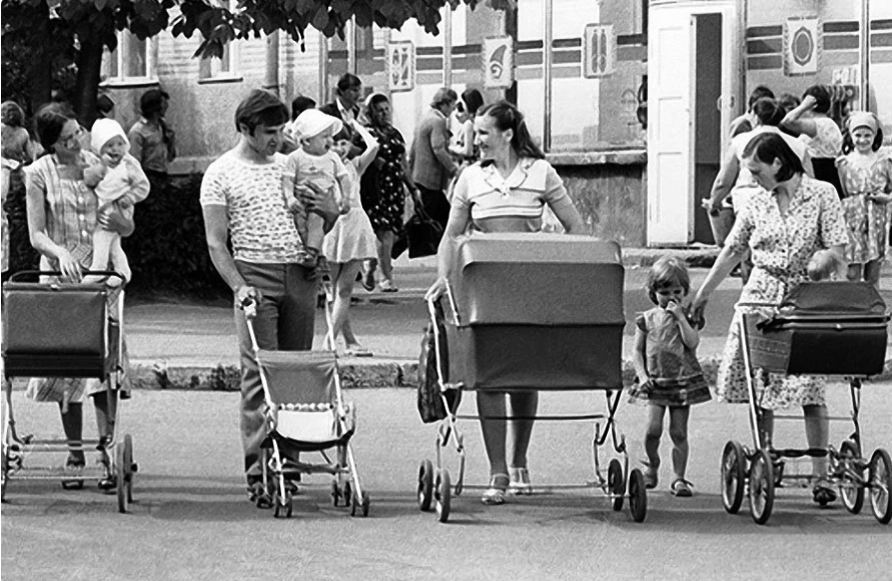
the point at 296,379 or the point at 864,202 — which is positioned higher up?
the point at 864,202

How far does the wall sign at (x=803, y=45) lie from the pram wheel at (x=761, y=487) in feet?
54.9

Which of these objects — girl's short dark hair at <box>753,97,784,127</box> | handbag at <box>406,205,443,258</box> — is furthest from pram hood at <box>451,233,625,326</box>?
handbag at <box>406,205,443,258</box>

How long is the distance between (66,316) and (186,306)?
1076cm

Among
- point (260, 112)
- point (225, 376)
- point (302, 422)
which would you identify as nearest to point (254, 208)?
point (260, 112)

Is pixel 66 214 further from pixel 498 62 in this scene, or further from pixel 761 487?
pixel 498 62

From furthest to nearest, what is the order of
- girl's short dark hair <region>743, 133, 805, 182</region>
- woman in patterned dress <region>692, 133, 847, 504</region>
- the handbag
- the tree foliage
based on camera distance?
1. the handbag
2. the tree foliage
3. woman in patterned dress <region>692, 133, 847, 504</region>
4. girl's short dark hair <region>743, 133, 805, 182</region>

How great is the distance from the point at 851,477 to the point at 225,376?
6.30 metres

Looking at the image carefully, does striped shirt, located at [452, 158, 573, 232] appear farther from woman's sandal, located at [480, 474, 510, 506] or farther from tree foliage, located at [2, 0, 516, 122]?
tree foliage, located at [2, 0, 516, 122]

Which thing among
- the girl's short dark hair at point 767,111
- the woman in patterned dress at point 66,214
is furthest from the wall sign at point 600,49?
the woman in patterned dress at point 66,214

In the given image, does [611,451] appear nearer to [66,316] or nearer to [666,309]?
[666,309]

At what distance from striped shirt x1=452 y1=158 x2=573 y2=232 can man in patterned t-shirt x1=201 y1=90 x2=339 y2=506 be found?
2.14 feet

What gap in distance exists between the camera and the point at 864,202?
17.8 m

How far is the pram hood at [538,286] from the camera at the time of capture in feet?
33.2

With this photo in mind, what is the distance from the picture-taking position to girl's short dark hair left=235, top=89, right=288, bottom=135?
10.8 metres
